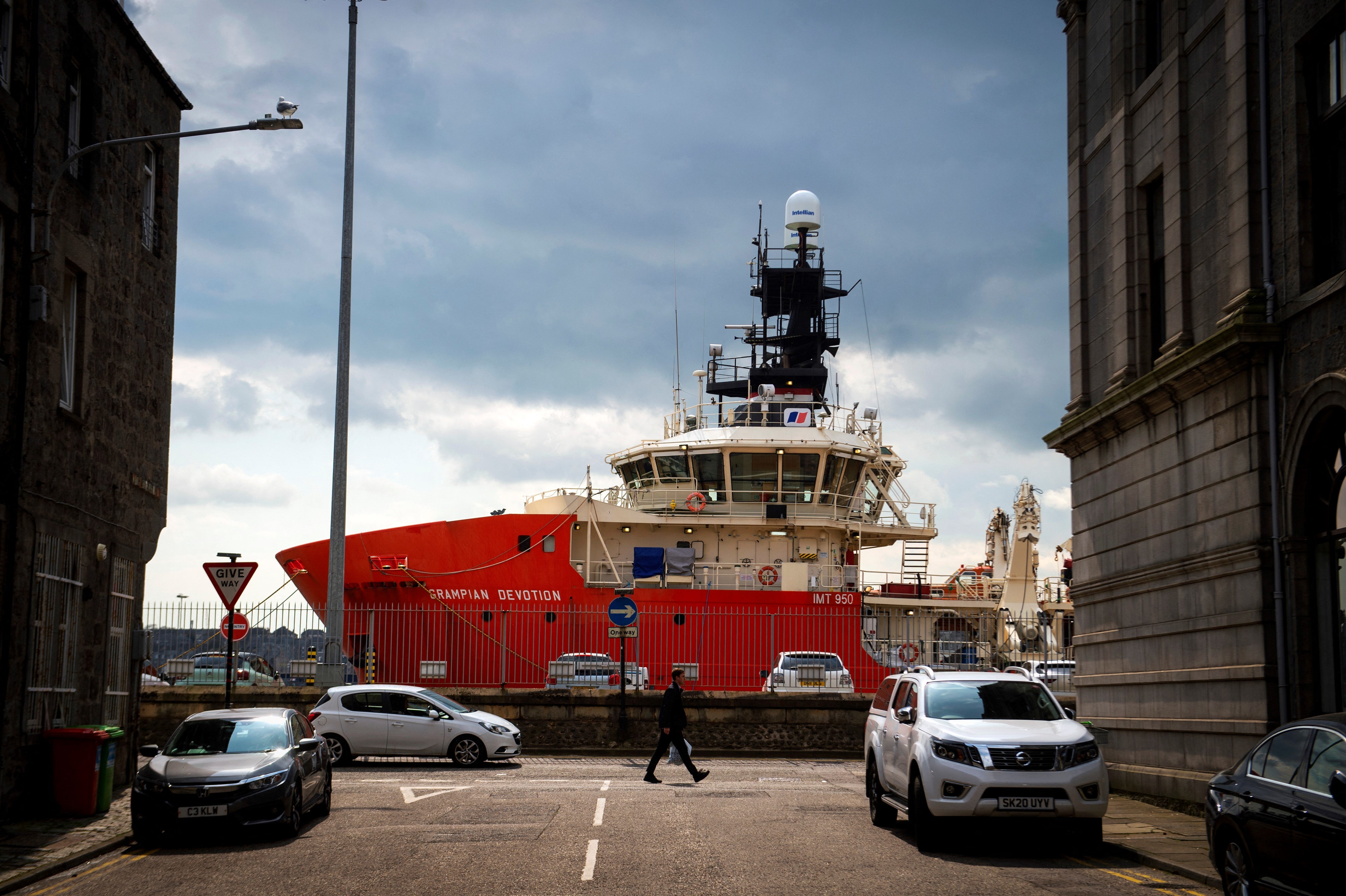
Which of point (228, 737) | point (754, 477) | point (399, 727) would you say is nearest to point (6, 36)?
point (228, 737)

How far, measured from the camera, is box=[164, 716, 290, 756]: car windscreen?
13.8 metres

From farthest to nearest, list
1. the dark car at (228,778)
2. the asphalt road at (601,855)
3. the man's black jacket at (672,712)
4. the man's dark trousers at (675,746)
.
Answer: the man's black jacket at (672,712)
the man's dark trousers at (675,746)
the dark car at (228,778)
the asphalt road at (601,855)

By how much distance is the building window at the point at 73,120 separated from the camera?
15.8m

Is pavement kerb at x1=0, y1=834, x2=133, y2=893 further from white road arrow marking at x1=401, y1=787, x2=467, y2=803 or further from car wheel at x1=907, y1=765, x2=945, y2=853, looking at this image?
car wheel at x1=907, y1=765, x2=945, y2=853

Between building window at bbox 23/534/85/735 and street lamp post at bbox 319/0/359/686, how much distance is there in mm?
6483

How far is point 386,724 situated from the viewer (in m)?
21.7

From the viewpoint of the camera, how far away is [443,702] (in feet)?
72.7

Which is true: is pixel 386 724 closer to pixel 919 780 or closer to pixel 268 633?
pixel 268 633

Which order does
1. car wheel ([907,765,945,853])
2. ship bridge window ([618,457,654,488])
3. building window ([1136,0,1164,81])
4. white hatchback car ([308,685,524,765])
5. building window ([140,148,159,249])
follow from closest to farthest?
car wheel ([907,765,945,853]) → building window ([1136,0,1164,81]) → building window ([140,148,159,249]) → white hatchback car ([308,685,524,765]) → ship bridge window ([618,457,654,488])

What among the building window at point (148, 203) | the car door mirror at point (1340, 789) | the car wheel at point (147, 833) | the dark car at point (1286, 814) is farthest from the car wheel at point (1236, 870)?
the building window at point (148, 203)

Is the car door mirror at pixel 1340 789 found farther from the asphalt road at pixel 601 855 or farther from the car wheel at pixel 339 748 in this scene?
the car wheel at pixel 339 748

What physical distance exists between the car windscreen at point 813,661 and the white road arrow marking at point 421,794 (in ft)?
35.4

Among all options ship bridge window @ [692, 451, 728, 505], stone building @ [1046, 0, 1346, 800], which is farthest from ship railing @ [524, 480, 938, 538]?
stone building @ [1046, 0, 1346, 800]

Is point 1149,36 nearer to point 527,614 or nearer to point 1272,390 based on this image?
point 1272,390
